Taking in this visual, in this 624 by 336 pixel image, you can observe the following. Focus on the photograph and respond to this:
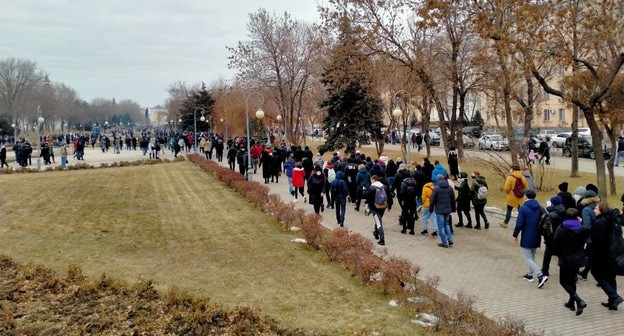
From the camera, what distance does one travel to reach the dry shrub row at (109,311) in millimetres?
6711

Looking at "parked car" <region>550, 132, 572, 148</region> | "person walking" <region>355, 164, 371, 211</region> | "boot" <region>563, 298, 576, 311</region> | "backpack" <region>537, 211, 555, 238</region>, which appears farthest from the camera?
"parked car" <region>550, 132, 572, 148</region>

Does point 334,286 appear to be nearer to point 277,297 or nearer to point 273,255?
point 277,297

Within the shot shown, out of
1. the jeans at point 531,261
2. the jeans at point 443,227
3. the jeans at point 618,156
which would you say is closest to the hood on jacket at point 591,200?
the jeans at point 531,261

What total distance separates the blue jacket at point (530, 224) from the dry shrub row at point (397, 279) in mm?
1831

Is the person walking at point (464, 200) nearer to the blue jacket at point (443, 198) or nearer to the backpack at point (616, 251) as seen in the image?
the blue jacket at point (443, 198)

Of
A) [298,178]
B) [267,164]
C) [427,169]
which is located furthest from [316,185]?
[267,164]

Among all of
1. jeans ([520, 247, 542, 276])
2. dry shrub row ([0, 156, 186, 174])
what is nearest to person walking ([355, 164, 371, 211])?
jeans ([520, 247, 542, 276])

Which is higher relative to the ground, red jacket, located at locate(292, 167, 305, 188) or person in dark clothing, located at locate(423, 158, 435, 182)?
person in dark clothing, located at locate(423, 158, 435, 182)

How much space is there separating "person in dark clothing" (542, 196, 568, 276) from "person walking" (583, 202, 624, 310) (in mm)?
868

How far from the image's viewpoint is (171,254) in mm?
10867

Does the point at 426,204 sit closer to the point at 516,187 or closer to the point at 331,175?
the point at 516,187

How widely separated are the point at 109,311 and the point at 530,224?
692 cm

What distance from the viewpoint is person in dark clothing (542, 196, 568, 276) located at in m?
9.02

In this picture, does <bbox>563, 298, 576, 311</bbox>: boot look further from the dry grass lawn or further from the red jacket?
the red jacket
